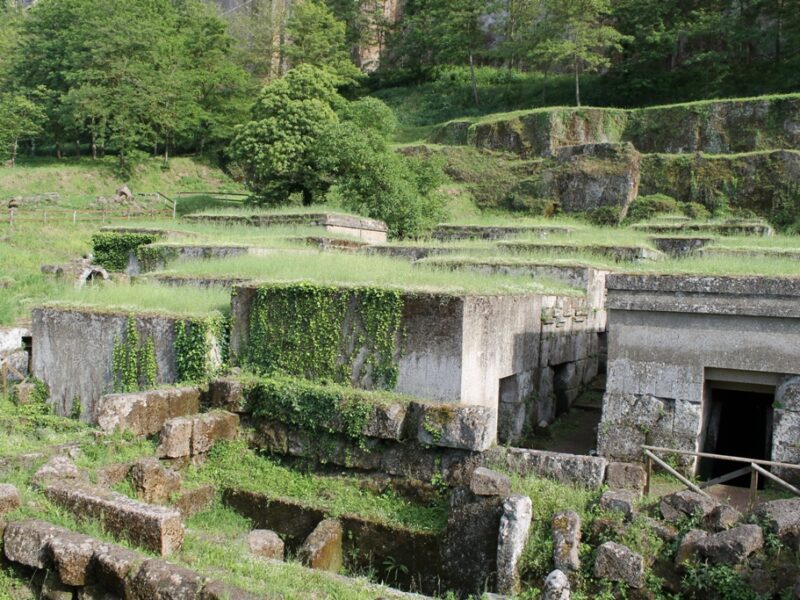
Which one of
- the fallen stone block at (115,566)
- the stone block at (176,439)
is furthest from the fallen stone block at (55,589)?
the stone block at (176,439)

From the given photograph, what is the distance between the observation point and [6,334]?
12.4 m

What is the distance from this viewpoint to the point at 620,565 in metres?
6.20

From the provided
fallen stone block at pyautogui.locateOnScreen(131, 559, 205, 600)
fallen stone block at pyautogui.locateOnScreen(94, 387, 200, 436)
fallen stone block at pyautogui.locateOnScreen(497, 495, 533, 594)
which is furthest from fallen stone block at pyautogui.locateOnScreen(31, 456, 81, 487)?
fallen stone block at pyautogui.locateOnScreen(497, 495, 533, 594)

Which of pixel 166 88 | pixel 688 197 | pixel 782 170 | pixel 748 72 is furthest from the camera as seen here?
pixel 166 88

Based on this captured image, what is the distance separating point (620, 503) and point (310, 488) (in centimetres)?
380

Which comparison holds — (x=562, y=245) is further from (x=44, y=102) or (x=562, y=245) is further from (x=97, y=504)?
(x=44, y=102)

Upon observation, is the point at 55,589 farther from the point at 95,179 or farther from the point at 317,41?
the point at 317,41

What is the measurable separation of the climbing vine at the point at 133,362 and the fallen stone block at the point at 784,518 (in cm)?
798

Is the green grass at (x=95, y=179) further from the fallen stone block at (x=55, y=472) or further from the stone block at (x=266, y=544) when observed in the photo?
the stone block at (x=266, y=544)

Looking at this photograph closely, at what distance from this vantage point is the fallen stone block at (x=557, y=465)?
7336mm

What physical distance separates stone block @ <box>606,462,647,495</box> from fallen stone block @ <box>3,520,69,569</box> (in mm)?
5376

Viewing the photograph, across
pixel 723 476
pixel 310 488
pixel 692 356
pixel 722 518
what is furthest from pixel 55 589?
pixel 692 356

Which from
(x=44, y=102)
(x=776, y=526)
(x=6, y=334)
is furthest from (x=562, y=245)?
(x=44, y=102)

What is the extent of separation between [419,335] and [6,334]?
27.4 ft
